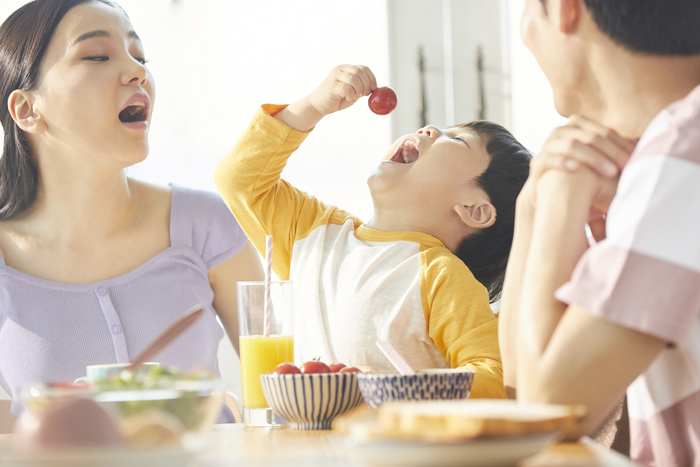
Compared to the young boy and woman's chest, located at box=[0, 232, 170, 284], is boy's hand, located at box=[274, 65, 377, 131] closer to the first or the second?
the young boy

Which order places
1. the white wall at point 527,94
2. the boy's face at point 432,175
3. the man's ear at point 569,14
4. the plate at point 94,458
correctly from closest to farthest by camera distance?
the plate at point 94,458
the man's ear at point 569,14
the boy's face at point 432,175
the white wall at point 527,94

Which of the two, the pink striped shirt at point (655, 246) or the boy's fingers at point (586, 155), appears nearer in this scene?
the pink striped shirt at point (655, 246)

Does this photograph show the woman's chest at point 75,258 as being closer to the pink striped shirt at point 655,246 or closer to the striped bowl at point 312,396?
the striped bowl at point 312,396

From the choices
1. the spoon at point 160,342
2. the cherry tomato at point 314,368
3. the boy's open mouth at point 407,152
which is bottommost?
the cherry tomato at point 314,368

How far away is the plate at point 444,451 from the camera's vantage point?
0.49m

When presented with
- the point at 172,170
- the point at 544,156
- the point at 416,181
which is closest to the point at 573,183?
the point at 544,156

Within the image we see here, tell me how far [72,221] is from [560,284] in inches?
54.7

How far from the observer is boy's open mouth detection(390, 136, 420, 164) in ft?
5.23

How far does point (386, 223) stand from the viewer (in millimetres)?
1535

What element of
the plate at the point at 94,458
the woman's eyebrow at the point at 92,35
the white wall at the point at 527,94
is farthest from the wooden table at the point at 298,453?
the white wall at the point at 527,94

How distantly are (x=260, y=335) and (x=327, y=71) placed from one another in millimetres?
1599

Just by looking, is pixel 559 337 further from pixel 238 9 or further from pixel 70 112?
pixel 238 9

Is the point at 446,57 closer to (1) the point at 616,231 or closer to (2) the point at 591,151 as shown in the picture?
(2) the point at 591,151

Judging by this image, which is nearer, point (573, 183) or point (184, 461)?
point (184, 461)
